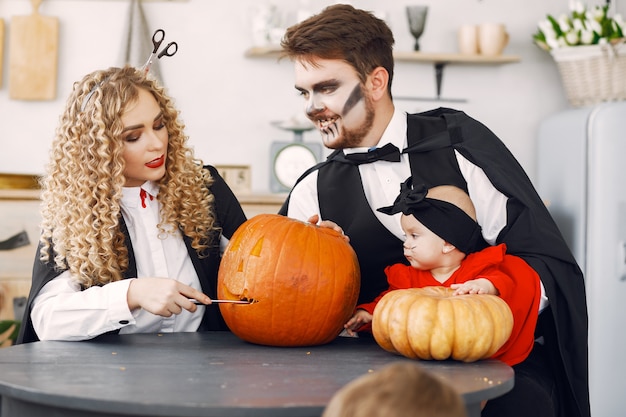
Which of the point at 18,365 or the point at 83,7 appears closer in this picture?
the point at 18,365

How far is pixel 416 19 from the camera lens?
4.05m

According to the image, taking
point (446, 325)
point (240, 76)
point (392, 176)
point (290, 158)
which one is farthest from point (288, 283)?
point (240, 76)

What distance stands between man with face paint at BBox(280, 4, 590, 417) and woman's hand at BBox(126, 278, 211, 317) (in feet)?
1.79

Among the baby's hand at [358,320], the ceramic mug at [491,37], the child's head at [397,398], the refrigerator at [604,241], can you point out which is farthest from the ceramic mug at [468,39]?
the child's head at [397,398]

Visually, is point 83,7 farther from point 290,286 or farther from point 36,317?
point 290,286

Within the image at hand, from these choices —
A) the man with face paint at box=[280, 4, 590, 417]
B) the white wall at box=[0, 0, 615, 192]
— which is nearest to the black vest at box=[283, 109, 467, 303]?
the man with face paint at box=[280, 4, 590, 417]

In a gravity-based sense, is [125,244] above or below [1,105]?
below

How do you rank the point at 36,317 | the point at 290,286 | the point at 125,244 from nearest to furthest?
the point at 290,286 < the point at 36,317 < the point at 125,244

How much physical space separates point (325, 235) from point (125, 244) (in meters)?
0.52

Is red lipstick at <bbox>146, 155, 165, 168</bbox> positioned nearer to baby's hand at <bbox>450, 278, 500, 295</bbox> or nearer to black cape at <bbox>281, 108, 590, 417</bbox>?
black cape at <bbox>281, 108, 590, 417</bbox>

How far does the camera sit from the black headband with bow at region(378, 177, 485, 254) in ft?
6.40

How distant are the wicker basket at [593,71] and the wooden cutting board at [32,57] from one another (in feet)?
7.34

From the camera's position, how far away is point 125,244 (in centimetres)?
209

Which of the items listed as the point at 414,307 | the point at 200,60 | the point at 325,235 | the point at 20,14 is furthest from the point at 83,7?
the point at 414,307
